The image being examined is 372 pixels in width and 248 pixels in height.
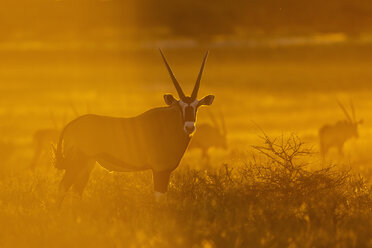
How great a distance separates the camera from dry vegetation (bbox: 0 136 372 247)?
11.3 meters

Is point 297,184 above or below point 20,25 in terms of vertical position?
below

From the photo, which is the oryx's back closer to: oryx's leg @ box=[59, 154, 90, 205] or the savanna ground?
oryx's leg @ box=[59, 154, 90, 205]

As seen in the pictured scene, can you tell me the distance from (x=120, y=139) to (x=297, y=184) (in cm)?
205

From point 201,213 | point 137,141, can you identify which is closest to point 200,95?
point 137,141

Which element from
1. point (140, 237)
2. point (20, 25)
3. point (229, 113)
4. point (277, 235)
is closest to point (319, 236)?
point (277, 235)

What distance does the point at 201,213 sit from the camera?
1227cm

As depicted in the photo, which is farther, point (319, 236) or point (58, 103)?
point (58, 103)

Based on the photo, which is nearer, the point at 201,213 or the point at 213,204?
the point at 201,213

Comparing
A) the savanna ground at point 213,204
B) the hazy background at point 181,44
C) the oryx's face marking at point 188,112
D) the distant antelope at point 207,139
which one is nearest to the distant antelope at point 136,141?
the oryx's face marking at point 188,112

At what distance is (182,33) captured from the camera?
86812mm

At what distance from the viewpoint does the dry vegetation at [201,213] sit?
11.3 metres

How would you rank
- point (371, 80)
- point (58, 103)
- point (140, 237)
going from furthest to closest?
point (371, 80)
point (58, 103)
point (140, 237)

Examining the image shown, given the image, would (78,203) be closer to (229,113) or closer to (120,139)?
(120,139)

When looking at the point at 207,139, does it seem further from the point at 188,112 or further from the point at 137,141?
the point at 188,112
